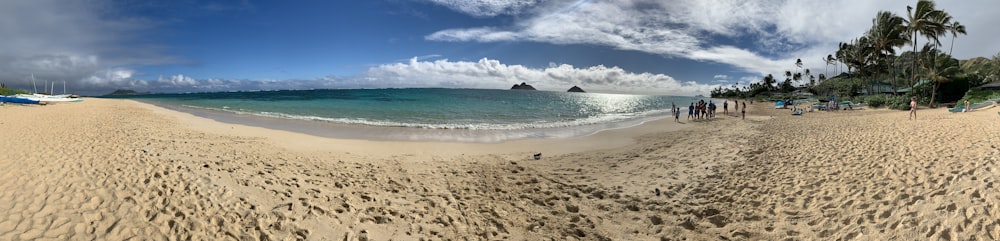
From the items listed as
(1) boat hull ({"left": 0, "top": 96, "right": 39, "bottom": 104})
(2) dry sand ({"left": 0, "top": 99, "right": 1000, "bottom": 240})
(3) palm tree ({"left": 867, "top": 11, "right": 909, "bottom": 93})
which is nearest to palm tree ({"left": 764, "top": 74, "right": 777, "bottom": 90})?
(3) palm tree ({"left": 867, "top": 11, "right": 909, "bottom": 93})

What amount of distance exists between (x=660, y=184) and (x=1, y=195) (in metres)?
12.2

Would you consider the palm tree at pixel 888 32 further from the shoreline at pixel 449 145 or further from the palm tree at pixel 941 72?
the shoreline at pixel 449 145

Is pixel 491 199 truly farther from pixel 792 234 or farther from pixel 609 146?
pixel 609 146

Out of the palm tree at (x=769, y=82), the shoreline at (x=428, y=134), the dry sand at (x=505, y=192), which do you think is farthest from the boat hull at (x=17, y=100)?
the palm tree at (x=769, y=82)

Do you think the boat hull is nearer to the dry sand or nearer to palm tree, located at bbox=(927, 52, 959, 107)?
the dry sand

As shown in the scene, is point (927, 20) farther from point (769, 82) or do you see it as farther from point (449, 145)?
point (769, 82)

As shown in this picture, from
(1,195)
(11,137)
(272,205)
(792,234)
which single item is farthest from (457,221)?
(11,137)

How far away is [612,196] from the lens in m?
7.89

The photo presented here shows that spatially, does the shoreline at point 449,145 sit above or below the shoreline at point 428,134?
below

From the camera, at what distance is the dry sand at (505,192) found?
226 inches

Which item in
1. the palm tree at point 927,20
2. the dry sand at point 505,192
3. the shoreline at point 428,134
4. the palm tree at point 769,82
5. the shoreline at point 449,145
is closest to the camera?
the dry sand at point 505,192

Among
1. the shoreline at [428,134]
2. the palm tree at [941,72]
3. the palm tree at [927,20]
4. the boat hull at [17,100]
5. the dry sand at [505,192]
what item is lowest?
the dry sand at [505,192]

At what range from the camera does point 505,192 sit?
322 inches

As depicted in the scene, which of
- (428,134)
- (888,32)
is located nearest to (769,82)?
(888,32)
